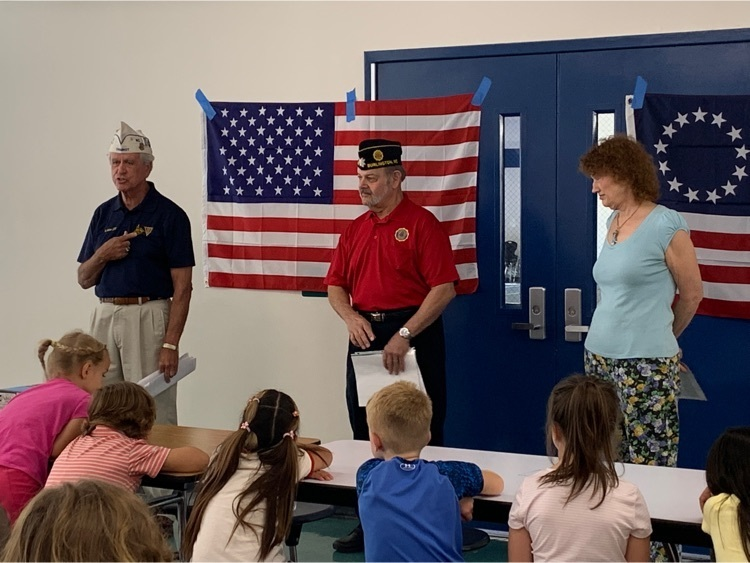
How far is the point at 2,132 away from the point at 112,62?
841 mm

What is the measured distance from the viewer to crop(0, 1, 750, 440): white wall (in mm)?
4764

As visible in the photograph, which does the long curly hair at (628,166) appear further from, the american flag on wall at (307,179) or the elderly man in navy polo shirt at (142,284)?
the elderly man in navy polo shirt at (142,284)

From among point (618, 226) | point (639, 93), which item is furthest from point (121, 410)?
point (639, 93)

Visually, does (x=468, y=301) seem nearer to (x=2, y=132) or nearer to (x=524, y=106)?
(x=524, y=106)

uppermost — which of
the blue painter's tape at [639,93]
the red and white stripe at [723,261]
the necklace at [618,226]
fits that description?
the blue painter's tape at [639,93]

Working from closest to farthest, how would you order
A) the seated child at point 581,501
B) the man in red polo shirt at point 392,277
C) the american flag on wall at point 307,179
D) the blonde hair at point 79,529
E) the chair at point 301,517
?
the blonde hair at point 79,529
the seated child at point 581,501
the chair at point 301,517
the man in red polo shirt at point 392,277
the american flag on wall at point 307,179

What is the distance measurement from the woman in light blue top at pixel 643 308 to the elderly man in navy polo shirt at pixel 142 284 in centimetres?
196

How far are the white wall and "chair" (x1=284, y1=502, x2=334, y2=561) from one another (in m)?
1.70

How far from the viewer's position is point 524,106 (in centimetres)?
450

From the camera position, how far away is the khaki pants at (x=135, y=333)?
14.7ft

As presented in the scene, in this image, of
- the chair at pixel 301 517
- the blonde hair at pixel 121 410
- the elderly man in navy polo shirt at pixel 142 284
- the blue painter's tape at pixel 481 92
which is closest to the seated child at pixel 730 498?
the chair at pixel 301 517

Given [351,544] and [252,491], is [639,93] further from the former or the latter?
[252,491]

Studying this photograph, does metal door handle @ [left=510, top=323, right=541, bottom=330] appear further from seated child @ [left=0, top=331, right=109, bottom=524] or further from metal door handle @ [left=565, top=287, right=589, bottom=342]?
seated child @ [left=0, top=331, right=109, bottom=524]

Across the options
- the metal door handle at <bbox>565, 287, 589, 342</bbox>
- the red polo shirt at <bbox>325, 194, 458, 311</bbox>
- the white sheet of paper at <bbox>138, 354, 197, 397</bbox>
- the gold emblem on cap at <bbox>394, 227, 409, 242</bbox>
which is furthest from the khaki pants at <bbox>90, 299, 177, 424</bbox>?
the metal door handle at <bbox>565, 287, 589, 342</bbox>
